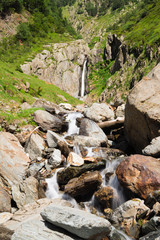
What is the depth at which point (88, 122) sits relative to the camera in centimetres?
1683

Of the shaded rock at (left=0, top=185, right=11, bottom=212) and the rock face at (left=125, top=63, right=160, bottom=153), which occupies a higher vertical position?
the rock face at (left=125, top=63, right=160, bottom=153)

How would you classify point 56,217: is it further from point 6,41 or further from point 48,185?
point 6,41

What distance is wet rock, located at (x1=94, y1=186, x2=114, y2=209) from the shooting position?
8.77 metres

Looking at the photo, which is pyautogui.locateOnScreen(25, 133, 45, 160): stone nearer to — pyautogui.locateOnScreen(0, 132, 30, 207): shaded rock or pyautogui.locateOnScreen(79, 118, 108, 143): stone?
pyautogui.locateOnScreen(0, 132, 30, 207): shaded rock

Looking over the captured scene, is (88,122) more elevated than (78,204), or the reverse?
(88,122)

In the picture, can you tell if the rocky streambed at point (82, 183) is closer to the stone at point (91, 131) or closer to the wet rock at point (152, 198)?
the wet rock at point (152, 198)

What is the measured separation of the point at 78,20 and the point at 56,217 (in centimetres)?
16598

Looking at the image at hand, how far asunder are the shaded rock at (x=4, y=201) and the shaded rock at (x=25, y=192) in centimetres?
33

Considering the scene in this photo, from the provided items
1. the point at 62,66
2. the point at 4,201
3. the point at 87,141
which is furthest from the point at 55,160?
the point at 62,66

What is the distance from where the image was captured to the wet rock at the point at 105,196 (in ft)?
28.8

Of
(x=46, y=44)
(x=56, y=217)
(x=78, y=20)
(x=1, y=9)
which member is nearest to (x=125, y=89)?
(x=56, y=217)

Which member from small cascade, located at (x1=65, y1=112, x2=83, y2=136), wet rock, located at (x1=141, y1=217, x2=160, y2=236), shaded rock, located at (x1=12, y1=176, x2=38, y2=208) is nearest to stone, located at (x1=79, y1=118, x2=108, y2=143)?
small cascade, located at (x1=65, y1=112, x2=83, y2=136)

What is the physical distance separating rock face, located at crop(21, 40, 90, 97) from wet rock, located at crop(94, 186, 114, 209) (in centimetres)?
3812

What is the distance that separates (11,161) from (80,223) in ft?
21.9
